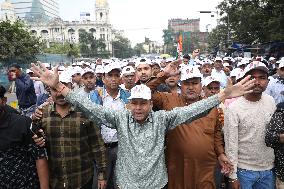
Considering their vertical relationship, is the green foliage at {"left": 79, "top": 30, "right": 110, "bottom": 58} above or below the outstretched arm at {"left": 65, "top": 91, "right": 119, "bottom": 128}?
above

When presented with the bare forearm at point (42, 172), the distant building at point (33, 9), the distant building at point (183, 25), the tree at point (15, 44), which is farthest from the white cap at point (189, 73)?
the distant building at point (33, 9)

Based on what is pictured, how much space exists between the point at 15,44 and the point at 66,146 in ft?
73.1

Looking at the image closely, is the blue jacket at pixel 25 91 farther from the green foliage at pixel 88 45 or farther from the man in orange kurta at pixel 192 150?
the green foliage at pixel 88 45

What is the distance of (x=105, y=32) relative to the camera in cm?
13250

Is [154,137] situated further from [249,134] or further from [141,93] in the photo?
[249,134]

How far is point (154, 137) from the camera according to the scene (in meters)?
2.94

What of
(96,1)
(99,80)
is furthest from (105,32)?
(99,80)

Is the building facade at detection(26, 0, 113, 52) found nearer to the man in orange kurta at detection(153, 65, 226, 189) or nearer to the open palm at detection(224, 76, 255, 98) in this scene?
the man in orange kurta at detection(153, 65, 226, 189)

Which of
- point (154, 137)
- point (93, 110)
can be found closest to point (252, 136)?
point (154, 137)

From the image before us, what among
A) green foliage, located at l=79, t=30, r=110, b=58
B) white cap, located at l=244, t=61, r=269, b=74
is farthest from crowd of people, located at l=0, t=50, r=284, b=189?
green foliage, located at l=79, t=30, r=110, b=58

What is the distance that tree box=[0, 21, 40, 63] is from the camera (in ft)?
75.2

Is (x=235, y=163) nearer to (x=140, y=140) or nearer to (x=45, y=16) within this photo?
(x=140, y=140)

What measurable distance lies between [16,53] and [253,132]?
76.8 feet

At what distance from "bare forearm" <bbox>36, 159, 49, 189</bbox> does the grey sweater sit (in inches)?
70.9
